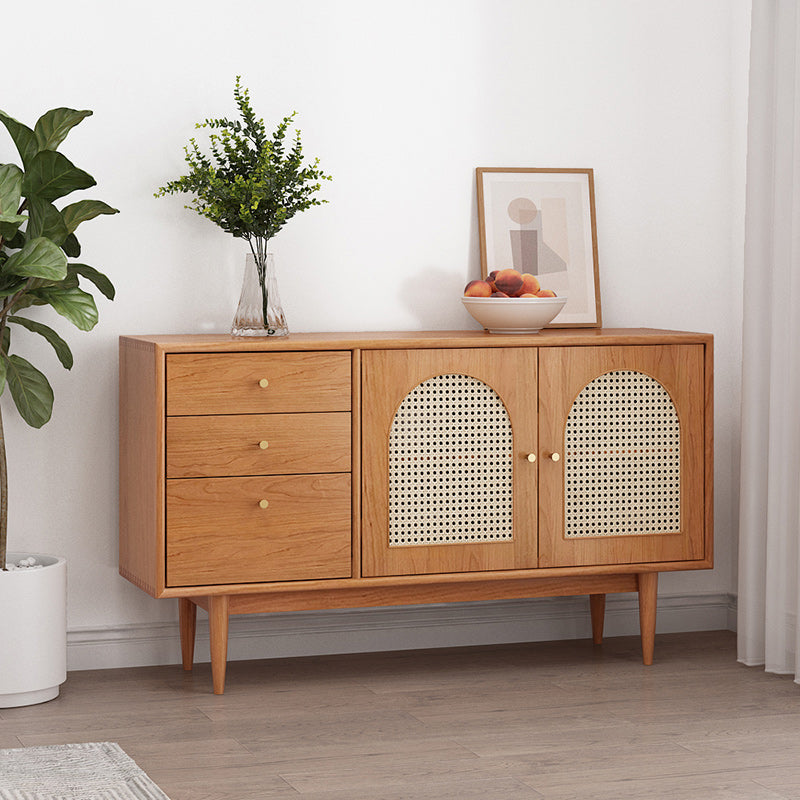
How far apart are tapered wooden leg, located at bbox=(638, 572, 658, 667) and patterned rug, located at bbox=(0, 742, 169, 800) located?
1433 mm

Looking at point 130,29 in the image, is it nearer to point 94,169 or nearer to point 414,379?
point 94,169

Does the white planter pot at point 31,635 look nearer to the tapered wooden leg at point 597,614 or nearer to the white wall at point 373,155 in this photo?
the white wall at point 373,155

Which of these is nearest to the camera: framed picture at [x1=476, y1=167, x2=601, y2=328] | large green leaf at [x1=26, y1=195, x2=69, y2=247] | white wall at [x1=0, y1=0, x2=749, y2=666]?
large green leaf at [x1=26, y1=195, x2=69, y2=247]

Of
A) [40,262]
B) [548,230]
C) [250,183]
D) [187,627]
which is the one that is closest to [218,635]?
[187,627]

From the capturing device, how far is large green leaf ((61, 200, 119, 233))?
3.03m

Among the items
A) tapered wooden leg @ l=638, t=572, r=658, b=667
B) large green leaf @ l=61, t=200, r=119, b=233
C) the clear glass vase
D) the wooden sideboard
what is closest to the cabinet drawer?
the wooden sideboard

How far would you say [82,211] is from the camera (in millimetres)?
3041

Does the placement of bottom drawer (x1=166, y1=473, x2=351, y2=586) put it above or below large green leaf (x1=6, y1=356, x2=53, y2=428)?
below

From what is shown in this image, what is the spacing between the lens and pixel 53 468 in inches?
130

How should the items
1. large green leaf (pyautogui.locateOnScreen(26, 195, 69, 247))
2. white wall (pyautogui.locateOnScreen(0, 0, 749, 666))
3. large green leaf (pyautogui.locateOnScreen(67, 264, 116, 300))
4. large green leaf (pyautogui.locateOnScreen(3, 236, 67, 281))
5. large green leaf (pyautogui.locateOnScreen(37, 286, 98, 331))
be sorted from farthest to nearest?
1. white wall (pyautogui.locateOnScreen(0, 0, 749, 666))
2. large green leaf (pyautogui.locateOnScreen(67, 264, 116, 300))
3. large green leaf (pyautogui.locateOnScreen(26, 195, 69, 247))
4. large green leaf (pyautogui.locateOnScreen(37, 286, 98, 331))
5. large green leaf (pyautogui.locateOnScreen(3, 236, 67, 281))

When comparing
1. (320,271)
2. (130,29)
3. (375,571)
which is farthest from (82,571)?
(130,29)

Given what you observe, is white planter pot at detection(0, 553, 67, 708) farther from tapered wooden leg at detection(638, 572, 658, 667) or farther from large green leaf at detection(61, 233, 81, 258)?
tapered wooden leg at detection(638, 572, 658, 667)

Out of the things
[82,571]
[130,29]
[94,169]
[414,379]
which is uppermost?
[130,29]

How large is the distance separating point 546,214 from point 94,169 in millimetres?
1237
